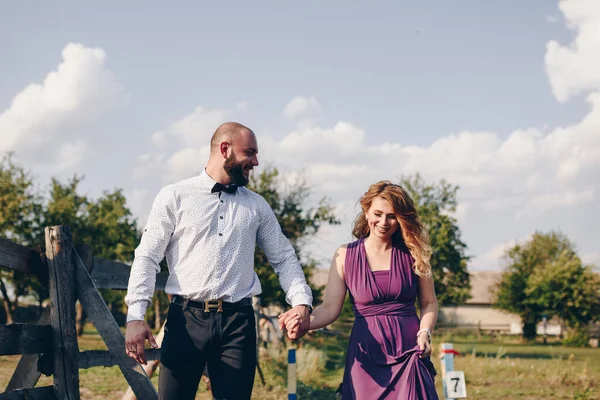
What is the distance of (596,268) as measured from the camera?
1907 inches

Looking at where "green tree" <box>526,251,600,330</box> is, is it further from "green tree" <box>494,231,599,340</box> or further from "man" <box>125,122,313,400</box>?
"man" <box>125,122,313,400</box>

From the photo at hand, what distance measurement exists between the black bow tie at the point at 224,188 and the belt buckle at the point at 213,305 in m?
0.61

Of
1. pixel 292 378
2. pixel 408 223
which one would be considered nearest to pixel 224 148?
pixel 408 223

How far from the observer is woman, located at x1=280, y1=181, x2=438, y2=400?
15.3ft

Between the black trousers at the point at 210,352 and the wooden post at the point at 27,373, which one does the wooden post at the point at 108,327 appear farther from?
the black trousers at the point at 210,352

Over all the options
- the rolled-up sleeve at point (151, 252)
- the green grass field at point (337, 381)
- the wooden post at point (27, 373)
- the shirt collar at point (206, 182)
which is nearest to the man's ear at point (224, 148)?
the shirt collar at point (206, 182)

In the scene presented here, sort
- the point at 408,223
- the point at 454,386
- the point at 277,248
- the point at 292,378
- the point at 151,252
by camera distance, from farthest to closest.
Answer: the point at 454,386 → the point at 292,378 → the point at 408,223 → the point at 277,248 → the point at 151,252

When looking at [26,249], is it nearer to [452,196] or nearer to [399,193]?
[399,193]

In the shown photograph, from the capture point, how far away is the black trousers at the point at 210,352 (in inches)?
156

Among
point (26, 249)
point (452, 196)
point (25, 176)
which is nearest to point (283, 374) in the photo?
point (26, 249)

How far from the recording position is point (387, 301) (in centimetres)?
484

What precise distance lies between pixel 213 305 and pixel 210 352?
0.79 ft

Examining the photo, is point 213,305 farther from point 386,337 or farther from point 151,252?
point 386,337

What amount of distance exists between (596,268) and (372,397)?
47437 mm
